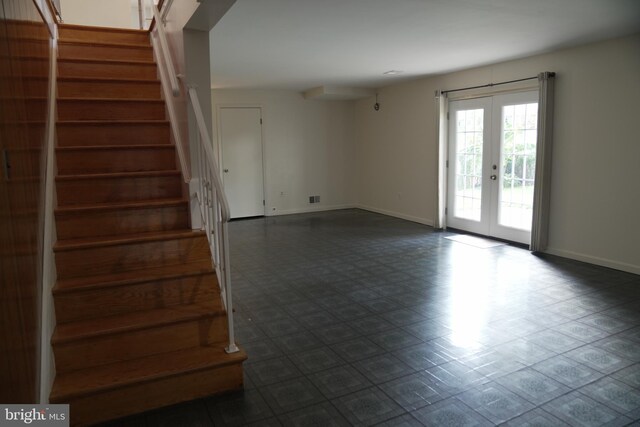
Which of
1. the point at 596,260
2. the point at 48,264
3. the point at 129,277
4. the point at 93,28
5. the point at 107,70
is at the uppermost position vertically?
the point at 93,28

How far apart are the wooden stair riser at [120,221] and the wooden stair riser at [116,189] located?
241 millimetres

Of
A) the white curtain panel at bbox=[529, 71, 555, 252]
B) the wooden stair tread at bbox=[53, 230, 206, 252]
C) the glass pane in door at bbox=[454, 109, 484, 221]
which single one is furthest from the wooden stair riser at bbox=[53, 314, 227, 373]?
the glass pane in door at bbox=[454, 109, 484, 221]

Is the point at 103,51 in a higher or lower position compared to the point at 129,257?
higher

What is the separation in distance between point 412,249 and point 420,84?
9.46 ft

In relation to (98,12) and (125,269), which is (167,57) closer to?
(125,269)

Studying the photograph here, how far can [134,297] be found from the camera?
8.25 ft

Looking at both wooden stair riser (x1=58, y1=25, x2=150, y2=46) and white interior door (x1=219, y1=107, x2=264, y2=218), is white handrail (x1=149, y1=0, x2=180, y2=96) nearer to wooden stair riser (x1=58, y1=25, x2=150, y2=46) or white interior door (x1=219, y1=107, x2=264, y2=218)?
wooden stair riser (x1=58, y1=25, x2=150, y2=46)

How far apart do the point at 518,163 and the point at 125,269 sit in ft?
15.6

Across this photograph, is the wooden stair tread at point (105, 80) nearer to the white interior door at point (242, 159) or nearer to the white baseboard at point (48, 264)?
the white baseboard at point (48, 264)

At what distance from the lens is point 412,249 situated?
5562mm

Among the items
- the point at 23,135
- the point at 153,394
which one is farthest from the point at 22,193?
the point at 153,394

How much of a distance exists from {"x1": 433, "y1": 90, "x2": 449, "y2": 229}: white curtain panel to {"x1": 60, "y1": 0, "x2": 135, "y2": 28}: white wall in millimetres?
4597

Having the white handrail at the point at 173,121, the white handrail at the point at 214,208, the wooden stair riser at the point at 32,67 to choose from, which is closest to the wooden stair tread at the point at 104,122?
the white handrail at the point at 173,121

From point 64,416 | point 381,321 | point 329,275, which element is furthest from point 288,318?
point 64,416
